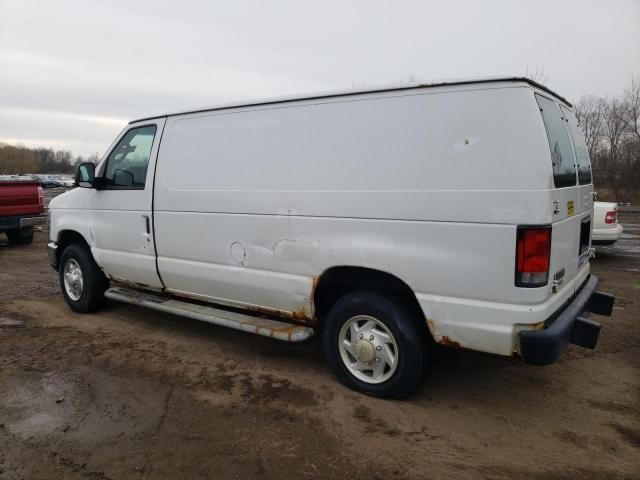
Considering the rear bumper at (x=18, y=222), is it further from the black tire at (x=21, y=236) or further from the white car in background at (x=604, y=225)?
the white car in background at (x=604, y=225)

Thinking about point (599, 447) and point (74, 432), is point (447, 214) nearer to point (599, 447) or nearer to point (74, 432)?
point (599, 447)

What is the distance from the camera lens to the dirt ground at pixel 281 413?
9.70 ft

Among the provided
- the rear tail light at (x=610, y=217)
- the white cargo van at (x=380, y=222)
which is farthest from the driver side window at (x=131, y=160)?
the rear tail light at (x=610, y=217)

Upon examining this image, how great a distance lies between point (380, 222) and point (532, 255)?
101cm

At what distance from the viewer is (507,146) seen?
10.0ft

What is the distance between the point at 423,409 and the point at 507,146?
194 centimetres

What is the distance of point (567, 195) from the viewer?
339 centimetres

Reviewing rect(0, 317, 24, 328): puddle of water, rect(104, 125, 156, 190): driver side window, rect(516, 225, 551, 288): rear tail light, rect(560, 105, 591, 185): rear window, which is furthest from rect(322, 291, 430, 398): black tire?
rect(0, 317, 24, 328): puddle of water

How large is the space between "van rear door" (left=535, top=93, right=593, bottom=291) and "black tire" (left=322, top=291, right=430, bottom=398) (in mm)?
972

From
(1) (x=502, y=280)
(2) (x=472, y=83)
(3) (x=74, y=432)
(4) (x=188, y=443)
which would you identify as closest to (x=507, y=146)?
(2) (x=472, y=83)

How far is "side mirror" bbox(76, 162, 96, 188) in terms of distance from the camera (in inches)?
212

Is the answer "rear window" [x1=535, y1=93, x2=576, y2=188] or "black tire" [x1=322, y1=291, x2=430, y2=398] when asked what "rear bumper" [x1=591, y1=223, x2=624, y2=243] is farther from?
"black tire" [x1=322, y1=291, x2=430, y2=398]

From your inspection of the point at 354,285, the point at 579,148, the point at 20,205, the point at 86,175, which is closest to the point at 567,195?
the point at 579,148

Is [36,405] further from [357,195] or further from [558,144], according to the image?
[558,144]
